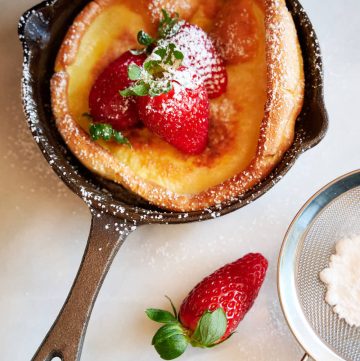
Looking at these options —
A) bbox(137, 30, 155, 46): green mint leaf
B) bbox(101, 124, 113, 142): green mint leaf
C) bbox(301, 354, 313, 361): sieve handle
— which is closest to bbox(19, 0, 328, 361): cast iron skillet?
bbox(101, 124, 113, 142): green mint leaf

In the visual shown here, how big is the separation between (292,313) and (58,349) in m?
0.54

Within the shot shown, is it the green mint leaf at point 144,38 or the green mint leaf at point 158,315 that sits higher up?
the green mint leaf at point 144,38

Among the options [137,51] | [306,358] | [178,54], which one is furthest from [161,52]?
[306,358]

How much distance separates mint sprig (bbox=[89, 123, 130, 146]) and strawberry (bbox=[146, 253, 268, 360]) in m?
0.40

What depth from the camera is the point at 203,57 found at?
135 centimetres

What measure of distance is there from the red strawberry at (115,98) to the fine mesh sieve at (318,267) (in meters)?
0.46

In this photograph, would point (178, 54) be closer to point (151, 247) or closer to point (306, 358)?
point (151, 247)

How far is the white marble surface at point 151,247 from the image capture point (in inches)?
60.2

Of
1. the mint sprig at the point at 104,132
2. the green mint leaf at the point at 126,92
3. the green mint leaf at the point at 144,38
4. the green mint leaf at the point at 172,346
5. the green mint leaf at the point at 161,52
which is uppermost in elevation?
the green mint leaf at the point at 144,38

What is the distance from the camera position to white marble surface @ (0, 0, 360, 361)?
5.02 feet

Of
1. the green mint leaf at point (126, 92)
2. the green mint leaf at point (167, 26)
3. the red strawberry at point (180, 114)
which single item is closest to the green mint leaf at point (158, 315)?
the red strawberry at point (180, 114)

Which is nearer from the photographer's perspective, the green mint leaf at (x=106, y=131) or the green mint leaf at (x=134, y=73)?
the green mint leaf at (x=134, y=73)

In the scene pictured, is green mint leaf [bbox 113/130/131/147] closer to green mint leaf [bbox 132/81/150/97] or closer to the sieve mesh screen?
green mint leaf [bbox 132/81/150/97]

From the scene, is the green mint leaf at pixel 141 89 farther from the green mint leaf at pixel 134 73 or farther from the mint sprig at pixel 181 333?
the mint sprig at pixel 181 333
